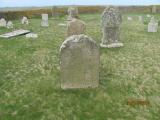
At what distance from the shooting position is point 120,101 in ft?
38.0

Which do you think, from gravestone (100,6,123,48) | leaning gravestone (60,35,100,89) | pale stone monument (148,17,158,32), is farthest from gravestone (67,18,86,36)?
leaning gravestone (60,35,100,89)

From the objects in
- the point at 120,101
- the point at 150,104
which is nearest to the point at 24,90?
the point at 120,101

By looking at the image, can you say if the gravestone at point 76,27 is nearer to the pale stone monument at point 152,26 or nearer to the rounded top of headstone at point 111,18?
the rounded top of headstone at point 111,18

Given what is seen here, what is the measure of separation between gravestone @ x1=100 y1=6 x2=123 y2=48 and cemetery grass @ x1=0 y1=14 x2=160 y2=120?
68cm

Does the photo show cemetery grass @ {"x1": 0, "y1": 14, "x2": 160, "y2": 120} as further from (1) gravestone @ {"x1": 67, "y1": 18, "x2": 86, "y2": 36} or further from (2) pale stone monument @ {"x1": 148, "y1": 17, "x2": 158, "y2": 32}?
(2) pale stone monument @ {"x1": 148, "y1": 17, "x2": 158, "y2": 32}

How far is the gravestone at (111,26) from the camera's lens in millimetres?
18125

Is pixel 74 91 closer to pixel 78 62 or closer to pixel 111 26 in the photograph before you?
pixel 78 62

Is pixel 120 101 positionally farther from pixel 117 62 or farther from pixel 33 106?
pixel 117 62

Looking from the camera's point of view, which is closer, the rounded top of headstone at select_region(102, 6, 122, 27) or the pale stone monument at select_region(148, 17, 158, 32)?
the rounded top of headstone at select_region(102, 6, 122, 27)

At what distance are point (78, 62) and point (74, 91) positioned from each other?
3.35 feet

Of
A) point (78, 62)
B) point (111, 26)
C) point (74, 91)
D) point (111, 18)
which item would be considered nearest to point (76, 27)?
point (111, 26)

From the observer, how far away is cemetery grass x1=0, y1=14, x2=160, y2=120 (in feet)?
35.2

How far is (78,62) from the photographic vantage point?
476 inches

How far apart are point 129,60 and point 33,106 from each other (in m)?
6.55
